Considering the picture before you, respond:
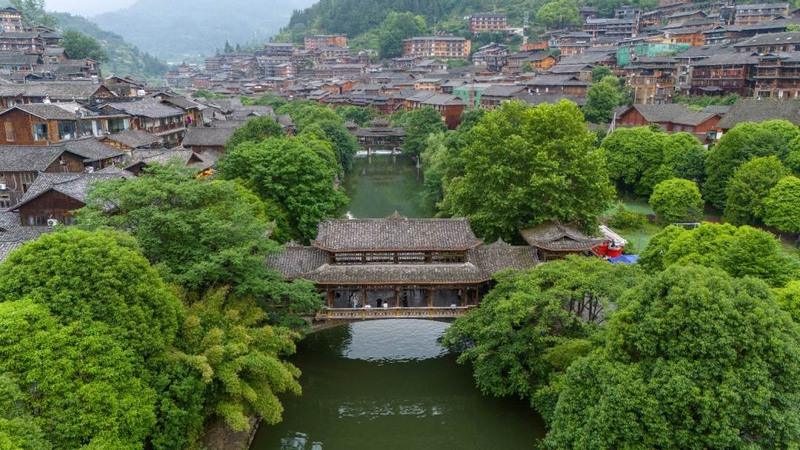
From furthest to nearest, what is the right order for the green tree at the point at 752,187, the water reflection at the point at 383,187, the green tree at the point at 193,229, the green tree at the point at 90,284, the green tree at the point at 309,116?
1. the green tree at the point at 309,116
2. the water reflection at the point at 383,187
3. the green tree at the point at 752,187
4. the green tree at the point at 193,229
5. the green tree at the point at 90,284

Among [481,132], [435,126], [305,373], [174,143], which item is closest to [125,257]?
[305,373]

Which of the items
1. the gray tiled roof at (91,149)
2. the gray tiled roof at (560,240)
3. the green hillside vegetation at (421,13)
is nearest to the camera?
the gray tiled roof at (560,240)

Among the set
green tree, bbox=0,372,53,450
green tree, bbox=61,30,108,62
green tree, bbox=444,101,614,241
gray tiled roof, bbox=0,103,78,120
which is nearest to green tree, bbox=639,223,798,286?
green tree, bbox=444,101,614,241

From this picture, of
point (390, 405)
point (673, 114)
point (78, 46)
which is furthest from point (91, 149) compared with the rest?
point (78, 46)

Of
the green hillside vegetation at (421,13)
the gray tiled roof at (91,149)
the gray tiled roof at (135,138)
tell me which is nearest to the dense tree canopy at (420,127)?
the gray tiled roof at (135,138)

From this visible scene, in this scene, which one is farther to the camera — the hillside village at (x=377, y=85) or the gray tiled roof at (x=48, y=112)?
the gray tiled roof at (x=48, y=112)

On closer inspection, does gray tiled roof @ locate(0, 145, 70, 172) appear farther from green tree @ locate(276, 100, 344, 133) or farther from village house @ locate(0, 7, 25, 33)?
village house @ locate(0, 7, 25, 33)

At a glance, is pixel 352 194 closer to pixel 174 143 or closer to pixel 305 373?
pixel 174 143

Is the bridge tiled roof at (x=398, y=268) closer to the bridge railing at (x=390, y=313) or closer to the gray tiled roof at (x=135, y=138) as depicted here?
the bridge railing at (x=390, y=313)
